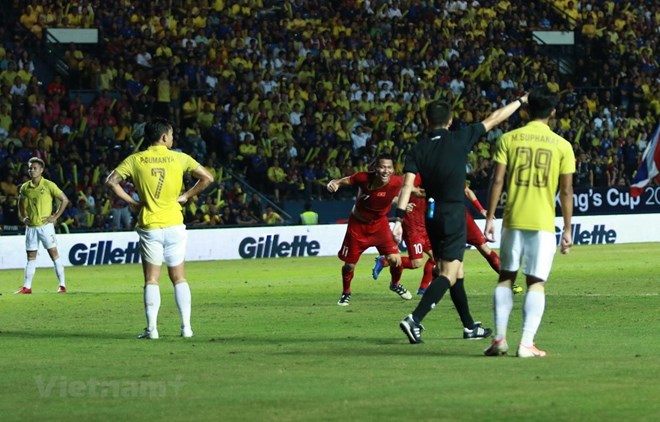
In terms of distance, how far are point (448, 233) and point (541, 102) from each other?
1.88 meters

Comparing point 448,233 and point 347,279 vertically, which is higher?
point 448,233

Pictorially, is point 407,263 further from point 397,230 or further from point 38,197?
point 397,230

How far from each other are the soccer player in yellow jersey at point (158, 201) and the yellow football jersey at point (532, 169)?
3899mm

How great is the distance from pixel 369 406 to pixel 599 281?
15466 millimetres

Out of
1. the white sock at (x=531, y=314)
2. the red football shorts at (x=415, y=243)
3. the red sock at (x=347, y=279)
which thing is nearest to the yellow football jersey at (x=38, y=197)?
the red football shorts at (x=415, y=243)

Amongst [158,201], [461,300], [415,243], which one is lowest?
[415,243]

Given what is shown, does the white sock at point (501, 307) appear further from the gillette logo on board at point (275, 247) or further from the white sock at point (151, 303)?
the gillette logo on board at point (275, 247)

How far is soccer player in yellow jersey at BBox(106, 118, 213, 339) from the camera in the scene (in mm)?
14492

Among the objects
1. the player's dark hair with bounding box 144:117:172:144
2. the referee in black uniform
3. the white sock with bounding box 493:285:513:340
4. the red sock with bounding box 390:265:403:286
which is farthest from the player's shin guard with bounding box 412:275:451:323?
the red sock with bounding box 390:265:403:286

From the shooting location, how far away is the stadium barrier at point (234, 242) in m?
33.3

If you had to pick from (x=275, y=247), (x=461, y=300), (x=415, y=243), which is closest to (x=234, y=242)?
(x=275, y=247)

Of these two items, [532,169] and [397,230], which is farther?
[397,230]

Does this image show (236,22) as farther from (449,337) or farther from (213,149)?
(449,337)

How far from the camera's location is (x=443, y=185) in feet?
43.3
